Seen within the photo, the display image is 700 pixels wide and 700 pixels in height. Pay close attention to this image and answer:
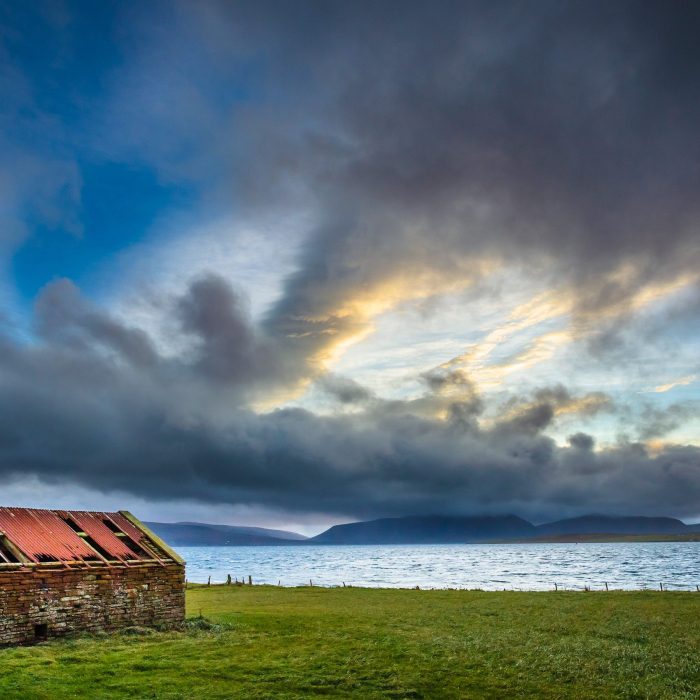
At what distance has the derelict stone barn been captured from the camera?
1217 inches

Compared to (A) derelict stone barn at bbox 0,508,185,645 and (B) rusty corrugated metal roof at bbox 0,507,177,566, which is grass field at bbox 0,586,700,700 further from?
(B) rusty corrugated metal roof at bbox 0,507,177,566

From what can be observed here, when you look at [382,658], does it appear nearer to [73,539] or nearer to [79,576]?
[79,576]

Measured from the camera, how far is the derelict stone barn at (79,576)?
3091cm

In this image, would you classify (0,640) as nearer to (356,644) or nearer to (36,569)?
(36,569)

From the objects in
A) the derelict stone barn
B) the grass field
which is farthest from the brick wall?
the grass field

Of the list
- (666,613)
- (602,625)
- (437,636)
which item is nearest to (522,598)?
(666,613)

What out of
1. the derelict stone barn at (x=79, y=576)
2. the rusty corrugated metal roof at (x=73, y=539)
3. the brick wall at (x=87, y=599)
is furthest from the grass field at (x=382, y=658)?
the rusty corrugated metal roof at (x=73, y=539)

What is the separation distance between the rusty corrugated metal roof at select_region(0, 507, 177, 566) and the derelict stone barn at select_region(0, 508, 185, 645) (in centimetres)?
5

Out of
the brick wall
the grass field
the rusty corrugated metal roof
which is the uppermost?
the rusty corrugated metal roof

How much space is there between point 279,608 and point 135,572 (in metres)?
20.8

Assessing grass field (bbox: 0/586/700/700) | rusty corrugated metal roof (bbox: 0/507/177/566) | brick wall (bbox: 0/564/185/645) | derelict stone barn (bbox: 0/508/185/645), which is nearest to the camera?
grass field (bbox: 0/586/700/700)

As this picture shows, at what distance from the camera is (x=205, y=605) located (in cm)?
5794

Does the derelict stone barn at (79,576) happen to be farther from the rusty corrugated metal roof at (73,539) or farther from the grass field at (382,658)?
the grass field at (382,658)

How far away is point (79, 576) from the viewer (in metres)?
33.6
